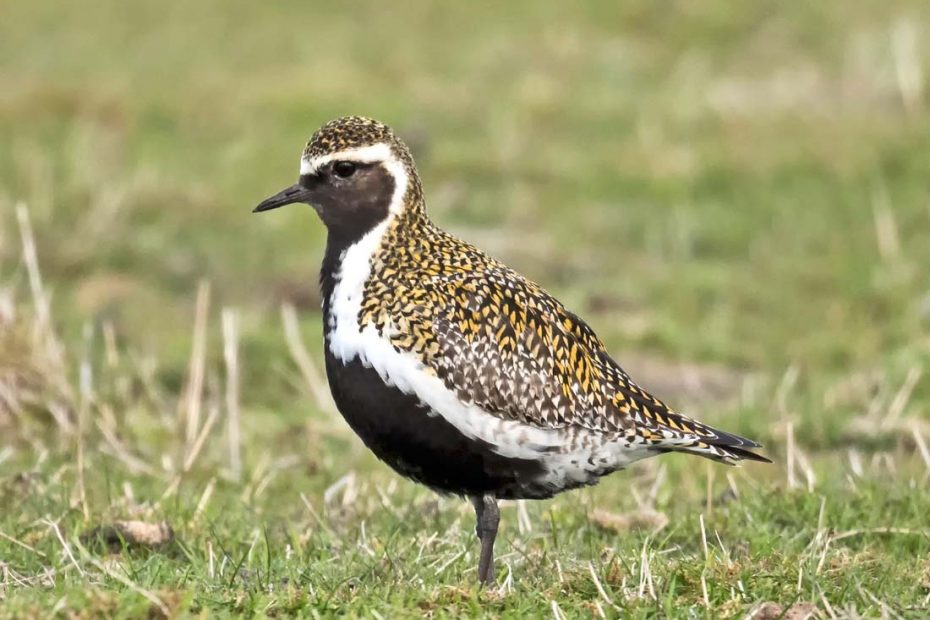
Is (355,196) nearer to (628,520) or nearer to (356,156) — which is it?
(356,156)

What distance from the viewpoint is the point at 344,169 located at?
18.9 feet

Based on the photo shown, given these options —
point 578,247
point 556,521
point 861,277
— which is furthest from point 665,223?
point 556,521

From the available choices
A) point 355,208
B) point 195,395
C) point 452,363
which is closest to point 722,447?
point 452,363

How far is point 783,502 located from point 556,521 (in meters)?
0.91

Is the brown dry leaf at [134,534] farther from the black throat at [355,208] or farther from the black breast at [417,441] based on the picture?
the black throat at [355,208]

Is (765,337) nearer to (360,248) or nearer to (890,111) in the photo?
(890,111)

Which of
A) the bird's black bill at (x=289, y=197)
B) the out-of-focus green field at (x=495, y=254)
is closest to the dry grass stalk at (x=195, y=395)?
the out-of-focus green field at (x=495, y=254)

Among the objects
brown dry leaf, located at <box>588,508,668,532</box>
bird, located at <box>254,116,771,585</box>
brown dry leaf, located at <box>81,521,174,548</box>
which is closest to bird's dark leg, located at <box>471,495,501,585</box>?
bird, located at <box>254,116,771,585</box>

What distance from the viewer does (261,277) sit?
12.0 m

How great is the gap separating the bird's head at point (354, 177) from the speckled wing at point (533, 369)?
39cm

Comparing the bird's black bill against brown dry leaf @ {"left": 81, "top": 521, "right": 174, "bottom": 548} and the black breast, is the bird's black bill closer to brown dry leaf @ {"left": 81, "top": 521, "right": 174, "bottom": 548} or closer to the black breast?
the black breast

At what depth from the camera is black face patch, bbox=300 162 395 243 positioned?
18.8 feet

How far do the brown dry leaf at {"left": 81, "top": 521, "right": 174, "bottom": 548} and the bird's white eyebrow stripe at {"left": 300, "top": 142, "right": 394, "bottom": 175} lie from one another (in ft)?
4.67

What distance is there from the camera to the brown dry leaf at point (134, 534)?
5.90 m
